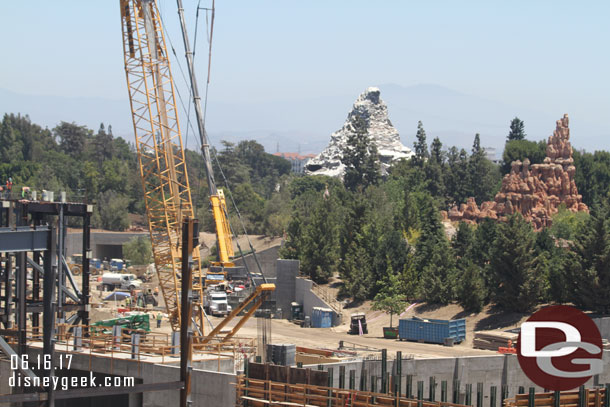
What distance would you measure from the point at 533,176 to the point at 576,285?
166ft

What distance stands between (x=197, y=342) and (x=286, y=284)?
4026 centimetres

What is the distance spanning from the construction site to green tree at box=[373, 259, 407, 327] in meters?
0.86

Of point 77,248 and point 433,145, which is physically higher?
point 433,145

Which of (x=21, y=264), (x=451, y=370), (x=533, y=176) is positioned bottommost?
(x=451, y=370)

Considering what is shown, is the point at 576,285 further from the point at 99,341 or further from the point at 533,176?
the point at 533,176

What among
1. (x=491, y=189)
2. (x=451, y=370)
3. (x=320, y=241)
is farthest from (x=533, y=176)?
(x=451, y=370)

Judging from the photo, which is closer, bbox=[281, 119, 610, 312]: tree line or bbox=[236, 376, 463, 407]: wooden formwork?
bbox=[236, 376, 463, 407]: wooden formwork

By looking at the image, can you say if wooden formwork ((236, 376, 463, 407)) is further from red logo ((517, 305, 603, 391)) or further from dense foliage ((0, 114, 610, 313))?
dense foliage ((0, 114, 610, 313))

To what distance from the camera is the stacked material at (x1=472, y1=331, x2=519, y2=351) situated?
2264 inches

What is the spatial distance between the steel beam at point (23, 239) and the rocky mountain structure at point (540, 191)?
8347 cm

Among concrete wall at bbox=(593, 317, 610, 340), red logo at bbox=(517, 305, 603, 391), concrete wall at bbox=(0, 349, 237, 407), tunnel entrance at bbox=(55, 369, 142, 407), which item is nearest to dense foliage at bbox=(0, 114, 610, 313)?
concrete wall at bbox=(593, 317, 610, 340)

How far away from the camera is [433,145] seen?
167750 millimetres

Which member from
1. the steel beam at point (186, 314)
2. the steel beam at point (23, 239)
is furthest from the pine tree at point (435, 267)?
the steel beam at point (23, 239)

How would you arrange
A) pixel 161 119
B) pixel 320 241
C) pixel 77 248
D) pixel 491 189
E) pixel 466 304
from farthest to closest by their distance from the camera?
pixel 491 189, pixel 77 248, pixel 320 241, pixel 466 304, pixel 161 119
